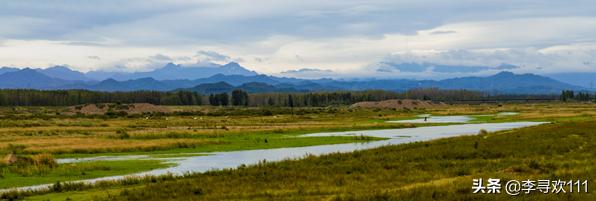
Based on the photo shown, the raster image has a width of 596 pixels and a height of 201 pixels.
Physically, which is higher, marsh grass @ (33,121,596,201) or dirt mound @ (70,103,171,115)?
dirt mound @ (70,103,171,115)

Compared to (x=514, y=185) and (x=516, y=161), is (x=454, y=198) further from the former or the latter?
(x=516, y=161)

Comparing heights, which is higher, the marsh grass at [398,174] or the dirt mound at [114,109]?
the dirt mound at [114,109]

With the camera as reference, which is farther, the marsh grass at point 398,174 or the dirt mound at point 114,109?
the dirt mound at point 114,109

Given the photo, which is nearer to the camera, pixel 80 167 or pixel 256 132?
pixel 80 167

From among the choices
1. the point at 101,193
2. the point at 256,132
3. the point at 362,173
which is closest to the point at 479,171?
the point at 362,173

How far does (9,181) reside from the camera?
34281 mm

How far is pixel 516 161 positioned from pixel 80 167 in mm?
25676

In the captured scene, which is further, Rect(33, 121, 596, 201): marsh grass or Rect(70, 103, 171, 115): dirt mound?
Rect(70, 103, 171, 115): dirt mound

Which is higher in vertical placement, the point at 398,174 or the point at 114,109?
the point at 114,109

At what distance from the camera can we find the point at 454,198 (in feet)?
68.8

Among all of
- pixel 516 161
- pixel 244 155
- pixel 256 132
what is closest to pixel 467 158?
pixel 516 161

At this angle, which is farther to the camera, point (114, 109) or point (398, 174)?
point (114, 109)

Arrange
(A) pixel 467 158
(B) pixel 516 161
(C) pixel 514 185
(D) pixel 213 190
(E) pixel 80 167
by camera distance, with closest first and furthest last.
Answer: (C) pixel 514 185 → (D) pixel 213 190 → (B) pixel 516 161 → (A) pixel 467 158 → (E) pixel 80 167

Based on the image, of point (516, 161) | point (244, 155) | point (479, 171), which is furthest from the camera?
point (244, 155)
